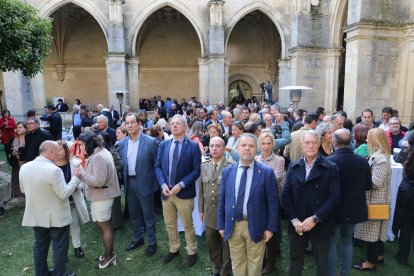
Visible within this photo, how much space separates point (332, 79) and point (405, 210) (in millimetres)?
11332

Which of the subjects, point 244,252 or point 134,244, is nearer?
point 244,252

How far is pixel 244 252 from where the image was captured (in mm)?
3270

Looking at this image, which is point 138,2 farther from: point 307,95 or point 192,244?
point 192,244

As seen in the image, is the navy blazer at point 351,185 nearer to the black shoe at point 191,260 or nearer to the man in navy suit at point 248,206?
the man in navy suit at point 248,206

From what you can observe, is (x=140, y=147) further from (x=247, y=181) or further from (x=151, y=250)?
(x=247, y=181)

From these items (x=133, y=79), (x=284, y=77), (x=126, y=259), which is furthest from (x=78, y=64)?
(x=126, y=259)

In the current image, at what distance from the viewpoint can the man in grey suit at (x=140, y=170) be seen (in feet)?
14.1

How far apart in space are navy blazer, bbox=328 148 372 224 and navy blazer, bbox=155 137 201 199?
1.68m

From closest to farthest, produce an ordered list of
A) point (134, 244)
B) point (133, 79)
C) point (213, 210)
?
1. point (213, 210)
2. point (134, 244)
3. point (133, 79)

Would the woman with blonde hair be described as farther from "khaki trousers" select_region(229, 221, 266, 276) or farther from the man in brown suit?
"khaki trousers" select_region(229, 221, 266, 276)

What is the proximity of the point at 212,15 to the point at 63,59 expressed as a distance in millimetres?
12138

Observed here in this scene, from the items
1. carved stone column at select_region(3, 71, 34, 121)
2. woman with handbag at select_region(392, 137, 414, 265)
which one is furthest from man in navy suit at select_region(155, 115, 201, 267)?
carved stone column at select_region(3, 71, 34, 121)

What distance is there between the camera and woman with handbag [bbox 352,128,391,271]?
3.69m

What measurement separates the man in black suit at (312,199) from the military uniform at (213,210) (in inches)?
33.5
